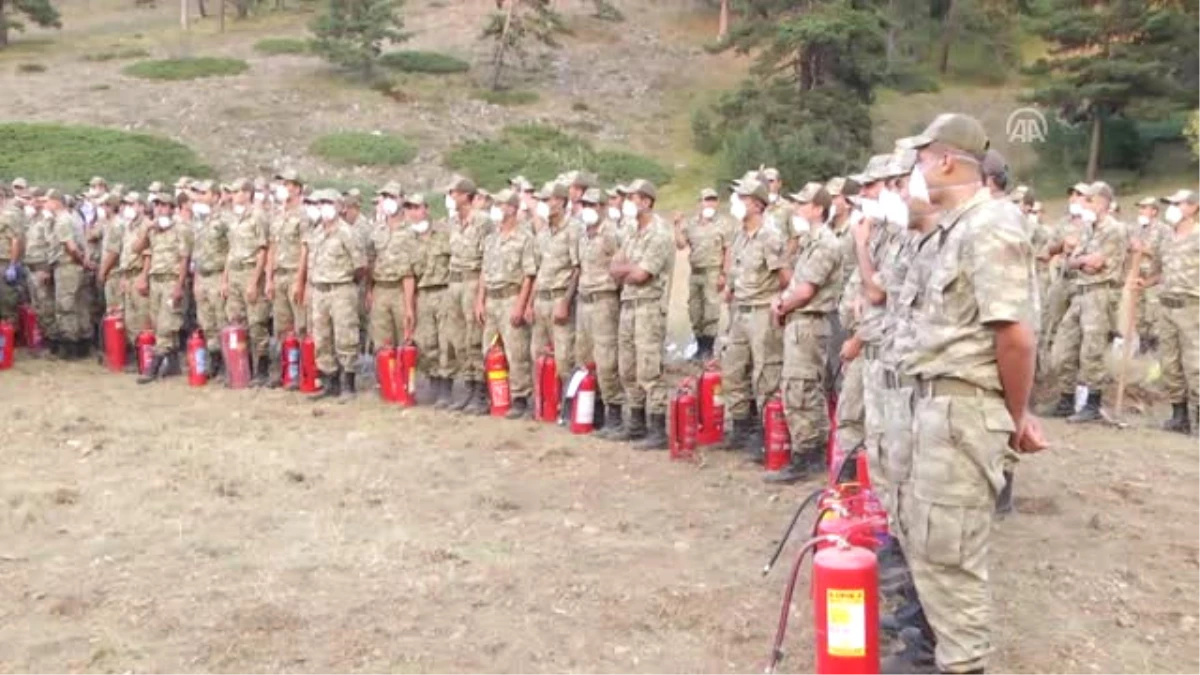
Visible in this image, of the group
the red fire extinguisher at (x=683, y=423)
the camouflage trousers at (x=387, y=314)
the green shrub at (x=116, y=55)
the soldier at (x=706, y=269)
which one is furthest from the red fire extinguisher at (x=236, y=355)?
the green shrub at (x=116, y=55)

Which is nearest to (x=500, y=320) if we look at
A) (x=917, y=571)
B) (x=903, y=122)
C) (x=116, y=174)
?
(x=917, y=571)

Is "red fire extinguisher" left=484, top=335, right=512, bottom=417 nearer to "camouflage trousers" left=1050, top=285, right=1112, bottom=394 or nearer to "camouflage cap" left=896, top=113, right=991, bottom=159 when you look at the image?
"camouflage trousers" left=1050, top=285, right=1112, bottom=394

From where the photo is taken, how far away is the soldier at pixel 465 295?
10805mm

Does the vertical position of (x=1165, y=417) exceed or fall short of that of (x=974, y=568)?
it falls short

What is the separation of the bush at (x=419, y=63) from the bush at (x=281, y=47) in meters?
2.93

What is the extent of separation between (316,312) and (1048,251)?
6816mm

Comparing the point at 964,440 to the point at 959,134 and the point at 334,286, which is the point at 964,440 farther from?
the point at 334,286

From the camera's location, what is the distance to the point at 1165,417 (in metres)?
10.7

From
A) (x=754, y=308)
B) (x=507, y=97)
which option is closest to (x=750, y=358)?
(x=754, y=308)

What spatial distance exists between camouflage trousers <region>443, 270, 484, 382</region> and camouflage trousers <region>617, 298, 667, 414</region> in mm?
1822

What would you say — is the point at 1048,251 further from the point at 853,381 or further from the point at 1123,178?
the point at 1123,178

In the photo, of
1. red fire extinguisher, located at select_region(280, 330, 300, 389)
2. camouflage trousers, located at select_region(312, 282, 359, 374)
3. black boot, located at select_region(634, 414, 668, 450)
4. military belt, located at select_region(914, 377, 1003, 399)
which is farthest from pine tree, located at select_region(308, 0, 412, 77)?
military belt, located at select_region(914, 377, 1003, 399)

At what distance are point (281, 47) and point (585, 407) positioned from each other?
35.4m

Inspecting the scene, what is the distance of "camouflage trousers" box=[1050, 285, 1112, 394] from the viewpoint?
34.5ft
